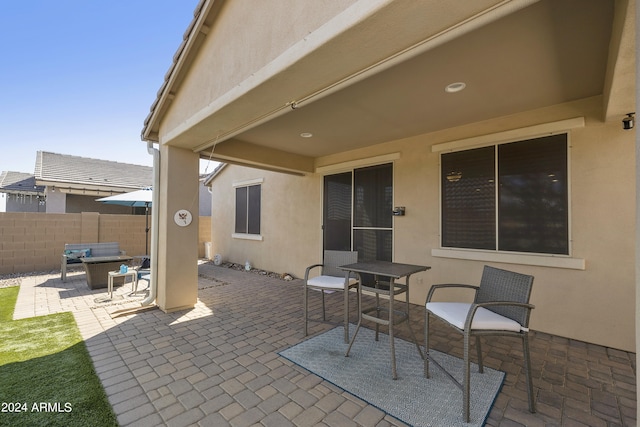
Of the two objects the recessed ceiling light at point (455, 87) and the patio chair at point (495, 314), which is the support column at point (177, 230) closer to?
the patio chair at point (495, 314)

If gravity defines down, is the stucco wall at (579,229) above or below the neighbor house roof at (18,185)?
below

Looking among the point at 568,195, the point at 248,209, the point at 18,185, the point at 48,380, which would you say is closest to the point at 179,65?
the point at 48,380

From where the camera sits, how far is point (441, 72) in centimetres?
265

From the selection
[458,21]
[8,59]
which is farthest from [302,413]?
[8,59]

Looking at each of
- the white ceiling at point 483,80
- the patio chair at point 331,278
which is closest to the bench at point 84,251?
the white ceiling at point 483,80

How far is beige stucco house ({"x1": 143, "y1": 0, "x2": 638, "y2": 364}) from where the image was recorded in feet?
6.45

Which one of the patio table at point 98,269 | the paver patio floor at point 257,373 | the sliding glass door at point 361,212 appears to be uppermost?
the sliding glass door at point 361,212

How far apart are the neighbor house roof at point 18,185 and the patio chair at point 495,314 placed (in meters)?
16.0

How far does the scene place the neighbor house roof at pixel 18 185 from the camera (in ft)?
36.8

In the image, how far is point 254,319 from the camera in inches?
155

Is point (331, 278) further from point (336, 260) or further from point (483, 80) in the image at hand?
point (483, 80)

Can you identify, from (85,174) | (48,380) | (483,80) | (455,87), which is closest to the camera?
(48,380)

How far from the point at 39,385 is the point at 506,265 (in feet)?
17.4

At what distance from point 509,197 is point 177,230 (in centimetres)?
504
